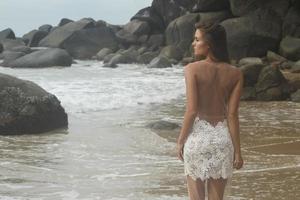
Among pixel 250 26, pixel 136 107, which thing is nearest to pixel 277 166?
pixel 136 107

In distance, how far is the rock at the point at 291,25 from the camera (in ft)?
94.6

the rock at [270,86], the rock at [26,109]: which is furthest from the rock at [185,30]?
the rock at [26,109]

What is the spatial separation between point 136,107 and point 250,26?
14.8 meters

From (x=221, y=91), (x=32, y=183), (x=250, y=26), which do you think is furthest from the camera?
(x=250, y=26)

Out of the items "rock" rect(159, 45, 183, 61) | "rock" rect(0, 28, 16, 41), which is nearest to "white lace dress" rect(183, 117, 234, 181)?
"rock" rect(159, 45, 183, 61)

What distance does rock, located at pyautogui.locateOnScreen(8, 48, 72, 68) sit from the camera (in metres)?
29.1

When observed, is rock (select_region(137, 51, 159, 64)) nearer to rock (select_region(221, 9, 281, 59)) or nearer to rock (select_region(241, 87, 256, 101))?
rock (select_region(221, 9, 281, 59))

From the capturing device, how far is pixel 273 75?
1566 cm

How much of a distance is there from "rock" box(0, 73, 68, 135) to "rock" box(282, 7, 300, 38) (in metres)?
19.9

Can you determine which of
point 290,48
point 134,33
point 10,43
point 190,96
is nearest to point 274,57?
point 290,48

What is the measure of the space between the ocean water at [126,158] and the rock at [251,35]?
12899 millimetres

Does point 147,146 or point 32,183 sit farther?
point 147,146

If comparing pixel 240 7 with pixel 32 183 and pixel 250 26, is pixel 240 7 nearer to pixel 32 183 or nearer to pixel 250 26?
pixel 250 26

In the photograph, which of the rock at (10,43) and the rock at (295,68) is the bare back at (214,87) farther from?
the rock at (10,43)
